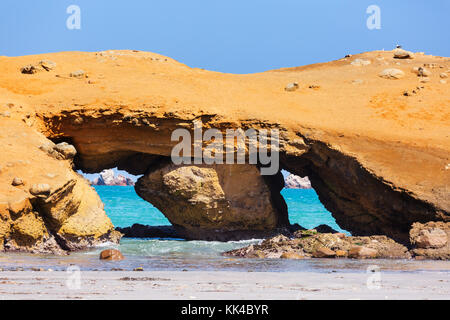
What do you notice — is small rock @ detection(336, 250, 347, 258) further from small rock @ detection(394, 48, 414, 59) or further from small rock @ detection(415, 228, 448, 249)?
small rock @ detection(394, 48, 414, 59)

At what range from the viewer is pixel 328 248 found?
55.4 feet

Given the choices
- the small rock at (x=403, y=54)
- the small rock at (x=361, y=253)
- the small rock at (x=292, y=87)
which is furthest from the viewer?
the small rock at (x=403, y=54)

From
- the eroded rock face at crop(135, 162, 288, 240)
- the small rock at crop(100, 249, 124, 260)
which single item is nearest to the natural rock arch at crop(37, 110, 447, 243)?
the eroded rock face at crop(135, 162, 288, 240)

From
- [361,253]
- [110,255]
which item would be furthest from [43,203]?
[361,253]

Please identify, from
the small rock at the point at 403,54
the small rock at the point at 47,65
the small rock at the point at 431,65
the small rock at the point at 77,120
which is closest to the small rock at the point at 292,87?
the small rock at the point at 431,65

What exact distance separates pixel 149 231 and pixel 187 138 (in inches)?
234

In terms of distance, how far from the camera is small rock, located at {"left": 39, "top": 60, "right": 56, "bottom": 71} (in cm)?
2284

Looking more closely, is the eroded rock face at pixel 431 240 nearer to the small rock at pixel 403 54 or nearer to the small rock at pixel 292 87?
the small rock at pixel 292 87

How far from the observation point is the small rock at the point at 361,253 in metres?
16.4

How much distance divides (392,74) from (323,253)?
10975 mm

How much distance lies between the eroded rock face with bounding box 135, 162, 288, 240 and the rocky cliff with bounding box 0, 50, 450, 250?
0.04 m

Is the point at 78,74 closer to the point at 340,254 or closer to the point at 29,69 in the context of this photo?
the point at 29,69
